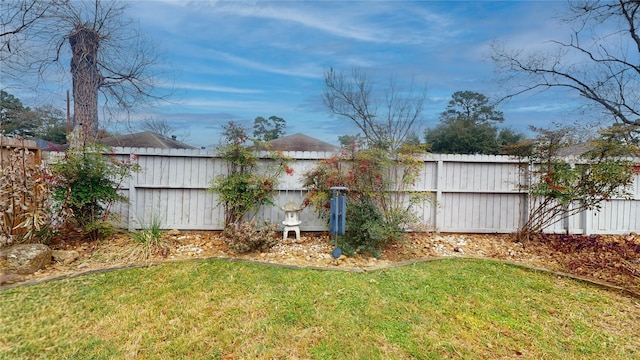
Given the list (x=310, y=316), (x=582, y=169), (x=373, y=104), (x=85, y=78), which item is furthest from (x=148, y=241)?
(x=373, y=104)

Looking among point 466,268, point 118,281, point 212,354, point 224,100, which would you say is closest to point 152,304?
point 118,281

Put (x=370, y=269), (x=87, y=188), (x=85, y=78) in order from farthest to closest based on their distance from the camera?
(x=85, y=78) → (x=87, y=188) → (x=370, y=269)

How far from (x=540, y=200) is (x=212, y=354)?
5.47 metres

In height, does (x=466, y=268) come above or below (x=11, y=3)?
below

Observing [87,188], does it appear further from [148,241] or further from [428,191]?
[428,191]

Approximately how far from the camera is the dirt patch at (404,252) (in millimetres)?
3727

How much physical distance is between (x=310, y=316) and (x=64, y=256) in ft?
11.0

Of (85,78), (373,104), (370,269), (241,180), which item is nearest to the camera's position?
(370,269)

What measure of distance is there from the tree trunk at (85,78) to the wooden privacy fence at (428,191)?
6.60ft

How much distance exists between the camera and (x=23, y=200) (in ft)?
12.6

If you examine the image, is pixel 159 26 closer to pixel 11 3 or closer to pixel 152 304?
pixel 11 3

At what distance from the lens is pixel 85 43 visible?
5883mm

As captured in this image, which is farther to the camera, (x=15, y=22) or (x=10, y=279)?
(x=15, y=22)

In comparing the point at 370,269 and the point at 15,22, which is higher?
the point at 15,22
